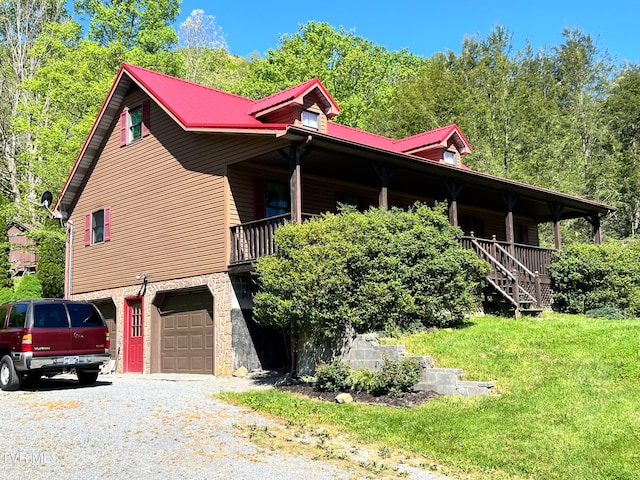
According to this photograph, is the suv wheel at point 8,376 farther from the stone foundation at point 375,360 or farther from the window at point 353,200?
the window at point 353,200

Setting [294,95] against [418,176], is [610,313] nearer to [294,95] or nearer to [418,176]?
[418,176]

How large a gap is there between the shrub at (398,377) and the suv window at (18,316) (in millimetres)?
7468

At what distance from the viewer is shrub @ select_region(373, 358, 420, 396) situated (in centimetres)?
1139

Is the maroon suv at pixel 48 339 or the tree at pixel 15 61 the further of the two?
the tree at pixel 15 61

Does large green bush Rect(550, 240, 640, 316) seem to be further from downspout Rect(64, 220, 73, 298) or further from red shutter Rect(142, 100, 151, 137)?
downspout Rect(64, 220, 73, 298)

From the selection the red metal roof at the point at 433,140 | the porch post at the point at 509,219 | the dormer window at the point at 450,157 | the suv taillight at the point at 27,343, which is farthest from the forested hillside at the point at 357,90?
the suv taillight at the point at 27,343

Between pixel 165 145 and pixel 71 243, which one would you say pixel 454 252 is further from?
pixel 71 243

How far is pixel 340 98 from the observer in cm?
4225

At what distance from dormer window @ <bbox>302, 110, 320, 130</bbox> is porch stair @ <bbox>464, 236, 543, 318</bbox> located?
18.3 ft

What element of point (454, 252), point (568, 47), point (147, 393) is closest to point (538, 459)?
point (454, 252)

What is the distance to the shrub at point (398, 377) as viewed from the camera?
11.4 meters

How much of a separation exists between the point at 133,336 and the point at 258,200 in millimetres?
6263

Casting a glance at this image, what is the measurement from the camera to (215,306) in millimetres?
16719

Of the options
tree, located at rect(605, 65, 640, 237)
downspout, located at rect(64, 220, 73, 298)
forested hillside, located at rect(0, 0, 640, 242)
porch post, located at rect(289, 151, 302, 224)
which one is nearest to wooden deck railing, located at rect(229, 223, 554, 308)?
porch post, located at rect(289, 151, 302, 224)
